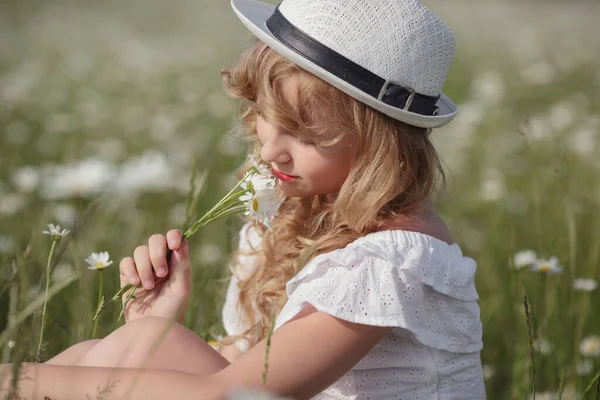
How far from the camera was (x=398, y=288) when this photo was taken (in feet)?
4.49

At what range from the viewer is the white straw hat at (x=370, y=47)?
1.45m

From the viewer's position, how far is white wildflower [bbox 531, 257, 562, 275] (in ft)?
6.04

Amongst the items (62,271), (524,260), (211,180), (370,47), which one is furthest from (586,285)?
(211,180)

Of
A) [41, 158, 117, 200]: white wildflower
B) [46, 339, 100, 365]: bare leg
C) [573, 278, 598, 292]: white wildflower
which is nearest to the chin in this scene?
[46, 339, 100, 365]: bare leg

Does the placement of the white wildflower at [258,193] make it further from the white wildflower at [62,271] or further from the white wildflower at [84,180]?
the white wildflower at [62,271]

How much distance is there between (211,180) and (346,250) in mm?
1985

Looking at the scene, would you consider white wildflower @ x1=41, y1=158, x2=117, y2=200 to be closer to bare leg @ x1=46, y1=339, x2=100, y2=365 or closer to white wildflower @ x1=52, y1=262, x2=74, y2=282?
white wildflower @ x1=52, y1=262, x2=74, y2=282

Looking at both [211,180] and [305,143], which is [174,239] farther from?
[211,180]

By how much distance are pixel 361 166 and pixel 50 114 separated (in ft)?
10.8

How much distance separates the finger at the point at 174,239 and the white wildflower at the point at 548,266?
2.75 feet

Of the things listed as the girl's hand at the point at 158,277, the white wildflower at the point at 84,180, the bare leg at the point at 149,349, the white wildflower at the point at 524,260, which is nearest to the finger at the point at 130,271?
the girl's hand at the point at 158,277

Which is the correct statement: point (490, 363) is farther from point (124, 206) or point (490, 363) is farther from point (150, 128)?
point (150, 128)

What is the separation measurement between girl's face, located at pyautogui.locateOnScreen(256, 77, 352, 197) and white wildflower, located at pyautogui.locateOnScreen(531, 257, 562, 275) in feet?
1.90

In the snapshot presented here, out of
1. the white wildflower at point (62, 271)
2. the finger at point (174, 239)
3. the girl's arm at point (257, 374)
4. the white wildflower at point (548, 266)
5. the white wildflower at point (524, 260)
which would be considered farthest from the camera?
the white wildflower at point (62, 271)
